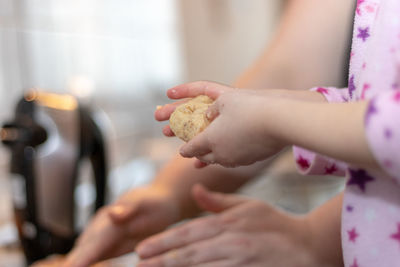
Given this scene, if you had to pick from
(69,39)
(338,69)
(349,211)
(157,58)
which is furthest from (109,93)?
(349,211)

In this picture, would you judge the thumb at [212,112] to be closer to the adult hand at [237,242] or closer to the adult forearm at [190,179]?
the adult hand at [237,242]

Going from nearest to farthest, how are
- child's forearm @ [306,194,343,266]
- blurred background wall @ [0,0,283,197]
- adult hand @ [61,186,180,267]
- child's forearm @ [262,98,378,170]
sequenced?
1. child's forearm @ [262,98,378,170]
2. child's forearm @ [306,194,343,266]
3. adult hand @ [61,186,180,267]
4. blurred background wall @ [0,0,283,197]

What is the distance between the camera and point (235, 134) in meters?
0.31

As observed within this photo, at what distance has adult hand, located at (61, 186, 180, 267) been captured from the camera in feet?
2.05

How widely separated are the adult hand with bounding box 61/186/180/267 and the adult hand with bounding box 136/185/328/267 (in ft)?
0.33

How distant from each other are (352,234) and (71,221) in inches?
21.8

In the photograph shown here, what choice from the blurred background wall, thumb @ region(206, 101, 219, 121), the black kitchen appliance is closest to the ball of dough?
thumb @ region(206, 101, 219, 121)

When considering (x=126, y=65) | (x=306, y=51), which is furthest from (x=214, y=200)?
(x=126, y=65)

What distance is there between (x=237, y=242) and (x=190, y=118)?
226 millimetres

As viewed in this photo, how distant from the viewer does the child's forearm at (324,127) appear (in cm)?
26

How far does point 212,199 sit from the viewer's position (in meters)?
0.59

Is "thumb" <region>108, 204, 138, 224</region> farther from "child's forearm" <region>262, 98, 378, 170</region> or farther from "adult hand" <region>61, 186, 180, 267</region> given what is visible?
"child's forearm" <region>262, 98, 378, 170</region>

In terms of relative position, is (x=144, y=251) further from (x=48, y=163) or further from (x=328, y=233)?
(x=48, y=163)

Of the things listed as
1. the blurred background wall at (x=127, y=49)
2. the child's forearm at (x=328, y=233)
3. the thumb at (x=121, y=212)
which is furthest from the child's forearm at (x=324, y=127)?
the blurred background wall at (x=127, y=49)
